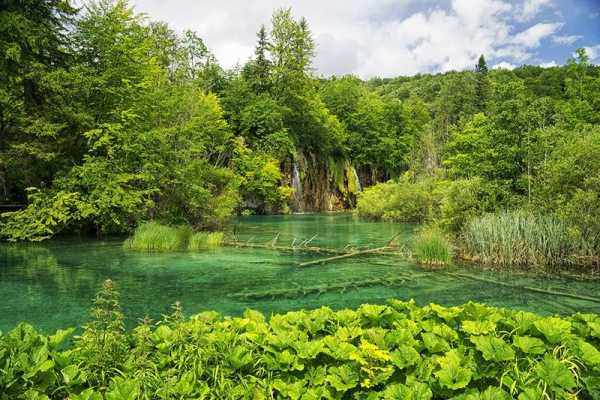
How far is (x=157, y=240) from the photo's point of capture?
46.6ft

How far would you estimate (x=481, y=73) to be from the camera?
2032 inches

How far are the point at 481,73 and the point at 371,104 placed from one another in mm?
13513

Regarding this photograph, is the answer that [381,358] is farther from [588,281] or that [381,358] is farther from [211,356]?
[588,281]

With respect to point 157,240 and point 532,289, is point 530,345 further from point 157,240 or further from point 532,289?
point 157,240

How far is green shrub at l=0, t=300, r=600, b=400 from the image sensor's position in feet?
8.09

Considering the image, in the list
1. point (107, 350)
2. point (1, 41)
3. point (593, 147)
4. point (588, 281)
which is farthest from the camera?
point (1, 41)

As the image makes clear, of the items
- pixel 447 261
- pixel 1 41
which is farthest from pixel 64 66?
pixel 447 261

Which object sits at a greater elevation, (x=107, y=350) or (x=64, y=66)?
(x=64, y=66)

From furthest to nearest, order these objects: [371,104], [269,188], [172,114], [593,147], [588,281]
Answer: [371,104]
[269,188]
[172,114]
[593,147]
[588,281]

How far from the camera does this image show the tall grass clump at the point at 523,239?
10.7 m

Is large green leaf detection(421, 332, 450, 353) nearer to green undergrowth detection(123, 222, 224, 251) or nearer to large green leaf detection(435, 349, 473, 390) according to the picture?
large green leaf detection(435, 349, 473, 390)

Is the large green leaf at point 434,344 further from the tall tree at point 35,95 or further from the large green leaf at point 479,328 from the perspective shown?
the tall tree at point 35,95

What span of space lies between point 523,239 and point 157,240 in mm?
10240

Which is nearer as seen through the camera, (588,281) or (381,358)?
(381,358)
